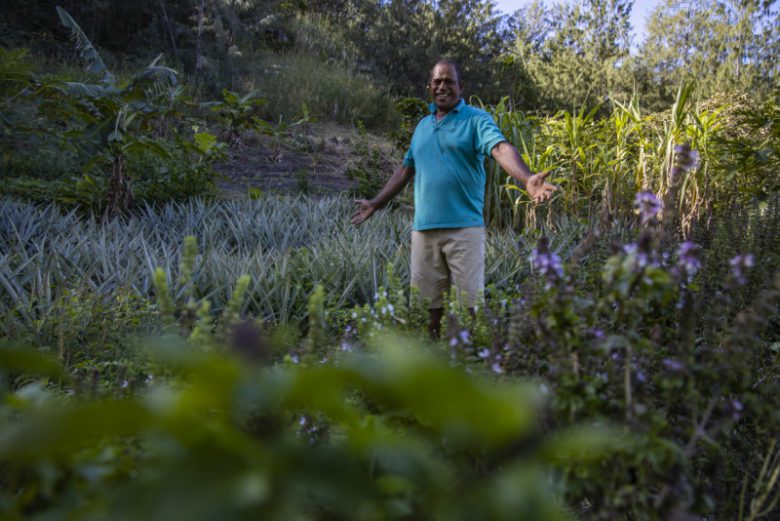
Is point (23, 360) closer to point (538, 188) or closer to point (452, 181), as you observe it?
point (538, 188)

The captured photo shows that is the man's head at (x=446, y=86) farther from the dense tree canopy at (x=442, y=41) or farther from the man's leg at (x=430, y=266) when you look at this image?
the dense tree canopy at (x=442, y=41)

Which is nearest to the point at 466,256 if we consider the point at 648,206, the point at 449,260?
the point at 449,260

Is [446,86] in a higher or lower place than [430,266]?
higher

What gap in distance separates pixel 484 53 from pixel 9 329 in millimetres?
25868

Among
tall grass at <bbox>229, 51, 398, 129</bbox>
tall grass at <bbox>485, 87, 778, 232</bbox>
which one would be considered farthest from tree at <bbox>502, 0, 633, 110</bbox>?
tall grass at <bbox>485, 87, 778, 232</bbox>

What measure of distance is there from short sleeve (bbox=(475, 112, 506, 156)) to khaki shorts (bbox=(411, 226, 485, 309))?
20.3 inches

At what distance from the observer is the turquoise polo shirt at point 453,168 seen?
3.65 m

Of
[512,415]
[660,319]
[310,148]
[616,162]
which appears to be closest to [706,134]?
[616,162]

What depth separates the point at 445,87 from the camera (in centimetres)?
376

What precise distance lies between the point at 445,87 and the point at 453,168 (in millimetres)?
544

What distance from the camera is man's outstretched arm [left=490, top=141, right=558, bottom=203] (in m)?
2.90

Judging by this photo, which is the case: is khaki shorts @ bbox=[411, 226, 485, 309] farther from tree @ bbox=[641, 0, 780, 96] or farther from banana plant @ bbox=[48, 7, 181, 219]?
tree @ bbox=[641, 0, 780, 96]

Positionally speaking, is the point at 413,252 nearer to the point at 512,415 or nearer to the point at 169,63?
the point at 512,415

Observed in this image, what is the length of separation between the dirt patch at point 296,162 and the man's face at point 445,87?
201 inches
